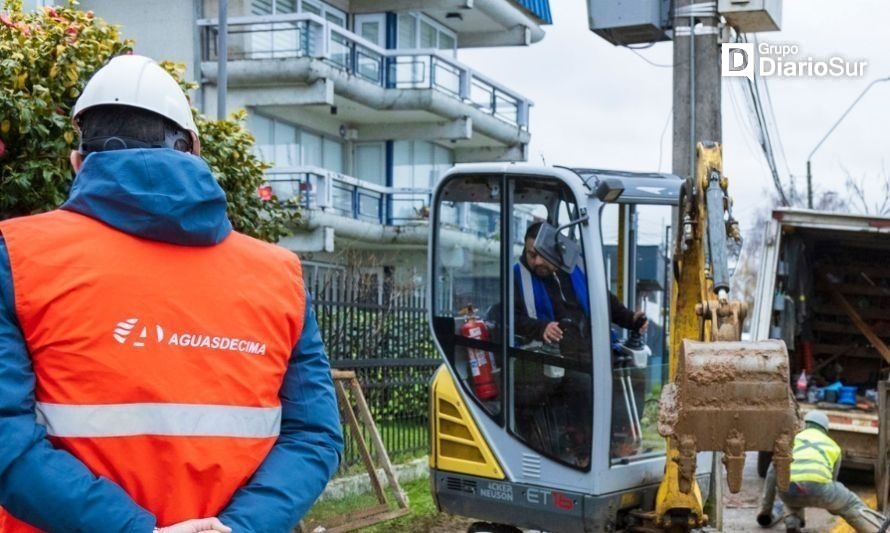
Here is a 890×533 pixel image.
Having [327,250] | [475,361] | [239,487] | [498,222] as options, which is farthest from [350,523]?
[327,250]

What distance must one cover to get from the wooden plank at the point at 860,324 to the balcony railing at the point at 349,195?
29.2ft

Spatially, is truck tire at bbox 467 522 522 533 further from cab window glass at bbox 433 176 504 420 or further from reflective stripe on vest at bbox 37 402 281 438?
reflective stripe on vest at bbox 37 402 281 438

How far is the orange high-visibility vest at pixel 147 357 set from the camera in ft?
7.02

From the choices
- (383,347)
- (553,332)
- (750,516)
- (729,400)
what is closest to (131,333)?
(729,400)

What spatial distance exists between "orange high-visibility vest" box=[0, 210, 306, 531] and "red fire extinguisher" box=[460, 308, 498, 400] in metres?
5.56

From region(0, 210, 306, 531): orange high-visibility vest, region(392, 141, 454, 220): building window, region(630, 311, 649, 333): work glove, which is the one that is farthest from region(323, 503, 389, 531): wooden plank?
region(392, 141, 454, 220): building window

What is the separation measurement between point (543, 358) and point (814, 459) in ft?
8.85

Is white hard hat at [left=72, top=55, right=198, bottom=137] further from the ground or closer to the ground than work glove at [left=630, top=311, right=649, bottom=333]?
further from the ground

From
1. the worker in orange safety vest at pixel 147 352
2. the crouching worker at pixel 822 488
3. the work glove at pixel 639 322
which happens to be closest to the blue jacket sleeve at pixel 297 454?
the worker in orange safety vest at pixel 147 352

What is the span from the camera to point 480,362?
796 centimetres

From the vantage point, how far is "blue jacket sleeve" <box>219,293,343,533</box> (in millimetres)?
2289

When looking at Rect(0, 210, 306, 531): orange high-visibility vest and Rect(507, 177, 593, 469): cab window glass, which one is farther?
Rect(507, 177, 593, 469): cab window glass

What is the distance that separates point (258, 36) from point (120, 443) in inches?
804

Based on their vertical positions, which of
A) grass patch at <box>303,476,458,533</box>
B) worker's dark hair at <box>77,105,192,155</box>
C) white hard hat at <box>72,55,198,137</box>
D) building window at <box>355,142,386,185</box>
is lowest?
grass patch at <box>303,476,458,533</box>
